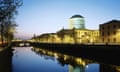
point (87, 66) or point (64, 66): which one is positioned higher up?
point (87, 66)

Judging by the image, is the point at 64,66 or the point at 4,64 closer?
the point at 4,64

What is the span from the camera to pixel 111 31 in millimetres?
137625

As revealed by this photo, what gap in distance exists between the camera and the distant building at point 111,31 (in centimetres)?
13238

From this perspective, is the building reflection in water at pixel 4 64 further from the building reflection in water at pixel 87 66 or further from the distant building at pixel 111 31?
the distant building at pixel 111 31

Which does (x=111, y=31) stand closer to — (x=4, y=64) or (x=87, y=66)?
(x=87, y=66)

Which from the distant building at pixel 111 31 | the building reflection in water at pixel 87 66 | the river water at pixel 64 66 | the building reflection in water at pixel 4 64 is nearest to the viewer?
the building reflection in water at pixel 4 64

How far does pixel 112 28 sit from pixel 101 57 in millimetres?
86013

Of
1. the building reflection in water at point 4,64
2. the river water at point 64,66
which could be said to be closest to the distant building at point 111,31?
the river water at point 64,66

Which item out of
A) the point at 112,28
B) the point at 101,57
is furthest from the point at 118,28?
the point at 101,57

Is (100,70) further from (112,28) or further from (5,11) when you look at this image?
(112,28)

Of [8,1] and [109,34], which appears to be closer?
[8,1]

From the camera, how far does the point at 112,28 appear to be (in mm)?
137750

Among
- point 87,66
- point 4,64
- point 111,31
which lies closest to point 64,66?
point 87,66

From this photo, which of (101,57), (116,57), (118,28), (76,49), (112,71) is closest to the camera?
(112,71)
